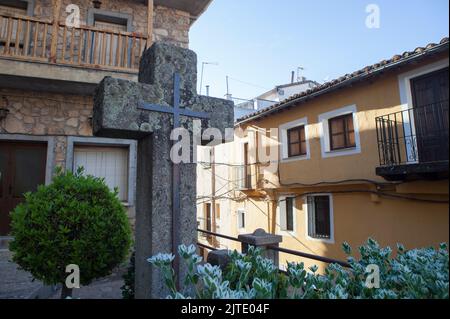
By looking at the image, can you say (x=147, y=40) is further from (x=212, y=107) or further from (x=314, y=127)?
(x=314, y=127)

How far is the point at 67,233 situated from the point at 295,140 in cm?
932

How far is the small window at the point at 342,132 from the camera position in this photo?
8.91 meters

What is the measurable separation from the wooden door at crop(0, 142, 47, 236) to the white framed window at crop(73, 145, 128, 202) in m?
0.74

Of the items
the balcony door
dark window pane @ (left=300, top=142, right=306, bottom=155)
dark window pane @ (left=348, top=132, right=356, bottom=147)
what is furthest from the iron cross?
dark window pane @ (left=300, top=142, right=306, bottom=155)

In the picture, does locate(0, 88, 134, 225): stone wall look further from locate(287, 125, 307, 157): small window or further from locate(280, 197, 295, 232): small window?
locate(280, 197, 295, 232): small window

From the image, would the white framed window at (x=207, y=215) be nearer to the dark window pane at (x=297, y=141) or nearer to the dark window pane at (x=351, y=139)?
the dark window pane at (x=297, y=141)

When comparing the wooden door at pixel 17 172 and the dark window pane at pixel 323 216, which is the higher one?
the wooden door at pixel 17 172

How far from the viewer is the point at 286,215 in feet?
38.0

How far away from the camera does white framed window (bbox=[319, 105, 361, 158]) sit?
8.68m

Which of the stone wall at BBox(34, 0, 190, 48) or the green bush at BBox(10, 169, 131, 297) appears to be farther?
the stone wall at BBox(34, 0, 190, 48)

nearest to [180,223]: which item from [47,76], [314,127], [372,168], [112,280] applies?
[112,280]

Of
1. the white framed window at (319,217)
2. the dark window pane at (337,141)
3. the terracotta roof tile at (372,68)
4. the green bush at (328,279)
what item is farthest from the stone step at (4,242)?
the dark window pane at (337,141)

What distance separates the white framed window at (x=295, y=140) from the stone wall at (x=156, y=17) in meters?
5.11
